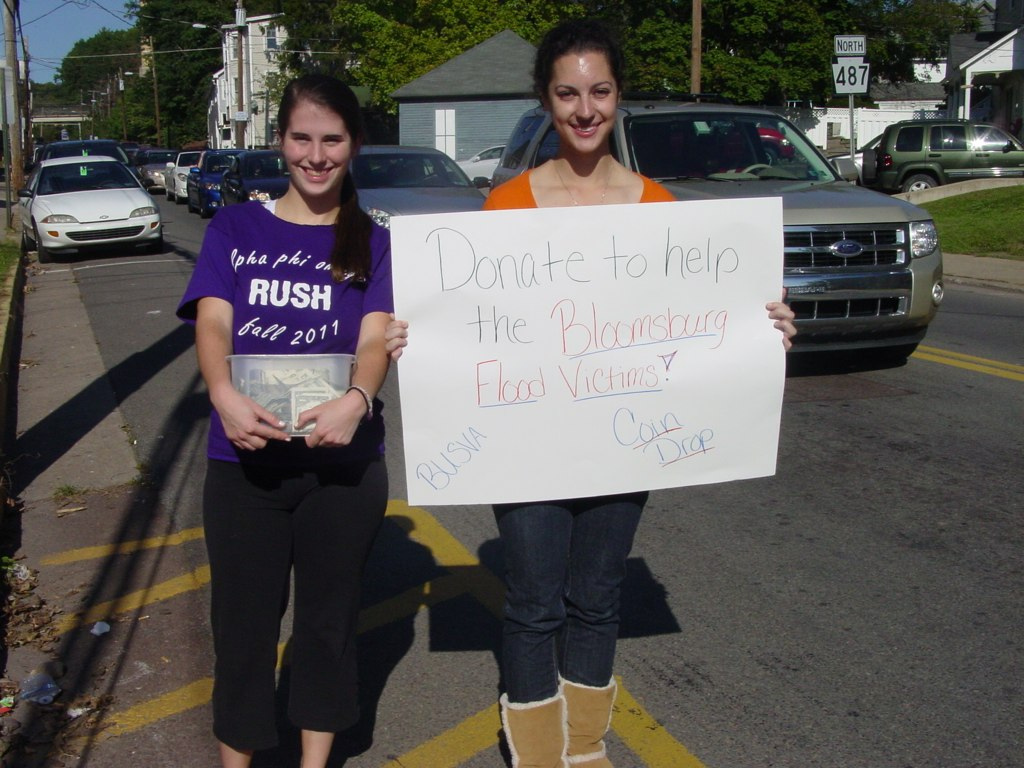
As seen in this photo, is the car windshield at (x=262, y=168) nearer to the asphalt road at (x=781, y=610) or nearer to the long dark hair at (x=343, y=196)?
the asphalt road at (x=781, y=610)

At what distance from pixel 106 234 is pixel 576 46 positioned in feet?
54.8

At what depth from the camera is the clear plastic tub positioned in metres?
2.60

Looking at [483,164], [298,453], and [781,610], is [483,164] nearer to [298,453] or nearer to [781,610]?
[781,610]

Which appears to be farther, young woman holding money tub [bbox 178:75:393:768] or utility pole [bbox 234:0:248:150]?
utility pole [bbox 234:0:248:150]

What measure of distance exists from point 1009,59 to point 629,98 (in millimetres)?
32317

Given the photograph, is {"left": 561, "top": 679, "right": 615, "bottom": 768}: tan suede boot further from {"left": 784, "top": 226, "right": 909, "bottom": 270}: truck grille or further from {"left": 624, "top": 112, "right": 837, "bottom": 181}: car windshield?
{"left": 624, "top": 112, "right": 837, "bottom": 181}: car windshield

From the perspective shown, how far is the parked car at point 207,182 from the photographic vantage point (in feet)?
87.4

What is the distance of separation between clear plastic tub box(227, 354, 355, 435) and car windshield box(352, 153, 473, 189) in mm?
10852

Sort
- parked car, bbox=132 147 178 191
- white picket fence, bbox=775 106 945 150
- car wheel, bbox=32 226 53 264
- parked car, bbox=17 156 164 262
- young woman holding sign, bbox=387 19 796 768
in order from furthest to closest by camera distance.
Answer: white picket fence, bbox=775 106 945 150
parked car, bbox=132 147 178 191
car wheel, bbox=32 226 53 264
parked car, bbox=17 156 164 262
young woman holding sign, bbox=387 19 796 768

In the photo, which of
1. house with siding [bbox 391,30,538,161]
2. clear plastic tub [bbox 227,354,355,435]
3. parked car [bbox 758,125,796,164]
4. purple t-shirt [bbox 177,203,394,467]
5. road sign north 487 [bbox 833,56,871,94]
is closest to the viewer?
clear plastic tub [bbox 227,354,355,435]

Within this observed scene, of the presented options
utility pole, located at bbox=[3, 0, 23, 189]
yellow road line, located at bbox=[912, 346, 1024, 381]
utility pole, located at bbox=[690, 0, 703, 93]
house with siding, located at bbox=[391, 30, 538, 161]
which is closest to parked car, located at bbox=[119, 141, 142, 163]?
house with siding, located at bbox=[391, 30, 538, 161]

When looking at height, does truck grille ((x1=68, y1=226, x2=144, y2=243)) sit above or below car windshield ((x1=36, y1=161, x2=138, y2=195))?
below

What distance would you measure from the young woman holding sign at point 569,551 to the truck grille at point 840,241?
17.2 ft

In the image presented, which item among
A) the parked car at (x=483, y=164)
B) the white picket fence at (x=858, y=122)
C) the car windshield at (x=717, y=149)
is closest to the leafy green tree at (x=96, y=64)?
the white picket fence at (x=858, y=122)
